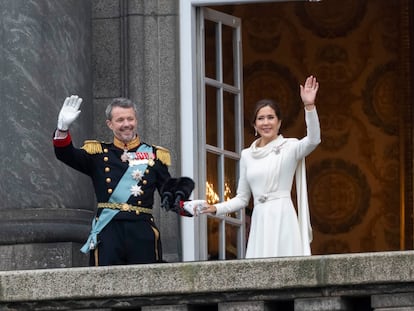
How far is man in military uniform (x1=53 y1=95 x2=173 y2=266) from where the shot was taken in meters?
11.1

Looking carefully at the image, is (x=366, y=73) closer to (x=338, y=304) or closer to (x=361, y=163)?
(x=361, y=163)

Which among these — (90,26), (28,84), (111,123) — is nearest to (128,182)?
(111,123)

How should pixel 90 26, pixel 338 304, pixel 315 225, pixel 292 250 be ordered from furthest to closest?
pixel 315 225 → pixel 90 26 → pixel 292 250 → pixel 338 304

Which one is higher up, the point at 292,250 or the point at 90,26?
the point at 90,26

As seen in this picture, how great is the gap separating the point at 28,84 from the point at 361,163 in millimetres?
5718

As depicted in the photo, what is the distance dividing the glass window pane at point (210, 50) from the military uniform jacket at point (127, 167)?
102 inches

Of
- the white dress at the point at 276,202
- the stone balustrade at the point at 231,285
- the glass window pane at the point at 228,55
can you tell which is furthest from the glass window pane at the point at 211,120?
the stone balustrade at the point at 231,285

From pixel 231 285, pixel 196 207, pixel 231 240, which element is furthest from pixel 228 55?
pixel 231 285

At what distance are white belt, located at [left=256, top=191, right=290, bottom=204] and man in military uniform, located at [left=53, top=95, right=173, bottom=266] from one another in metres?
0.58

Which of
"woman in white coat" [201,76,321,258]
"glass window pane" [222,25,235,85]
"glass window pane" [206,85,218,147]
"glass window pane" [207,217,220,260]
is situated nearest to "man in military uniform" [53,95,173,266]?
"woman in white coat" [201,76,321,258]

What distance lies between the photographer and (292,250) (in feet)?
36.6

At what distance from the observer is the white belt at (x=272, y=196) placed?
11.3m

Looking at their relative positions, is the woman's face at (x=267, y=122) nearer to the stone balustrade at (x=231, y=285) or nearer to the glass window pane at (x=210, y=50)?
the stone balustrade at (x=231, y=285)

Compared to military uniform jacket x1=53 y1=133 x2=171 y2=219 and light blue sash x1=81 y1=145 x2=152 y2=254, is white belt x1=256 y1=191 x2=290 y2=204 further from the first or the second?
light blue sash x1=81 y1=145 x2=152 y2=254
